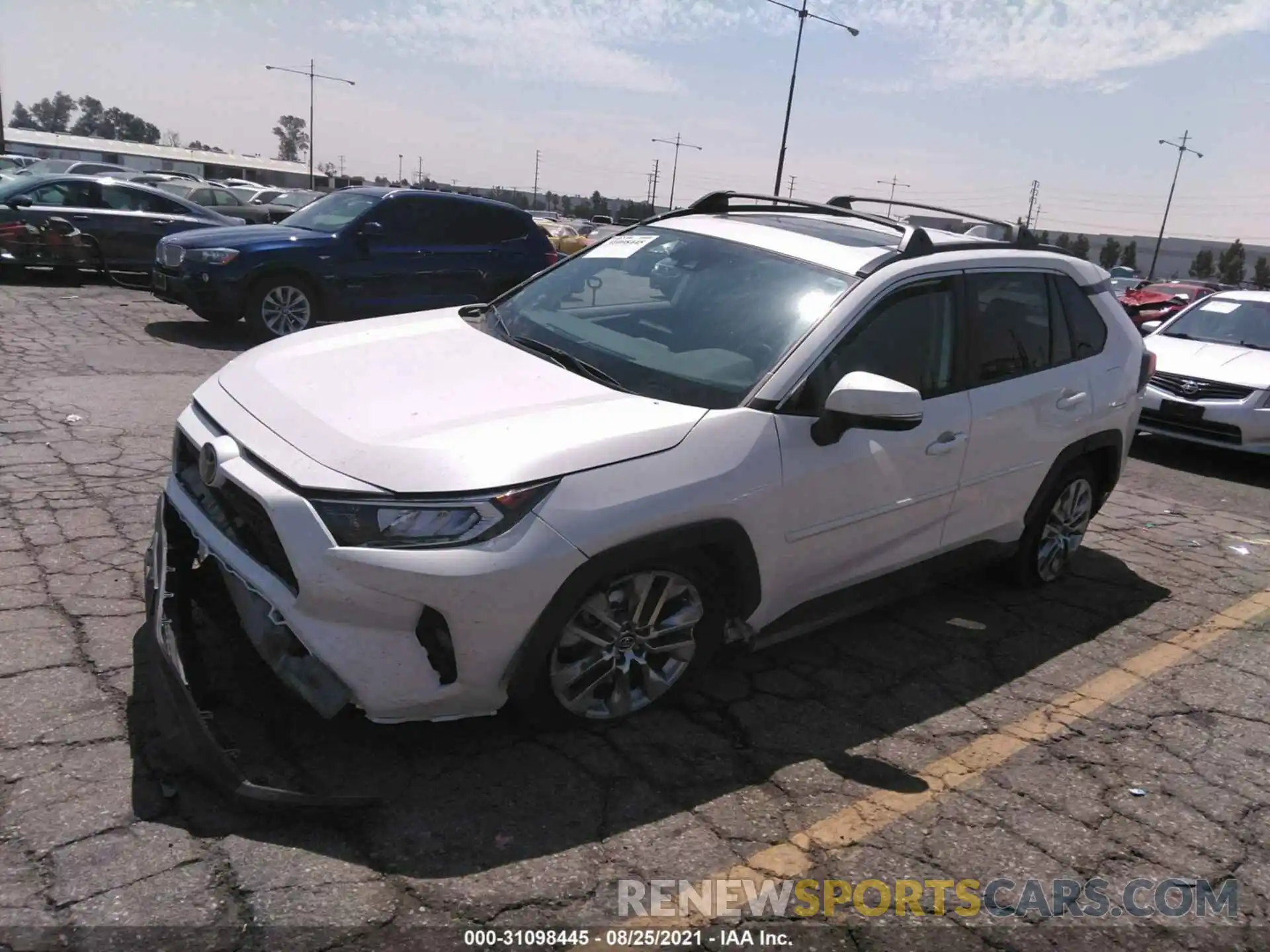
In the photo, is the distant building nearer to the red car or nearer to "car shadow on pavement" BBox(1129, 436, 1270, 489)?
the red car

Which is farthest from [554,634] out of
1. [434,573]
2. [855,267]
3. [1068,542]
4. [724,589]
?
[1068,542]

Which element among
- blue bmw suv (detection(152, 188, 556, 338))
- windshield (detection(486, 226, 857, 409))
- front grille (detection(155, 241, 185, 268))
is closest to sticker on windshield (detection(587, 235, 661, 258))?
windshield (detection(486, 226, 857, 409))

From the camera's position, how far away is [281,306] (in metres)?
9.87

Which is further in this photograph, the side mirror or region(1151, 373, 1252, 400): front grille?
region(1151, 373, 1252, 400): front grille

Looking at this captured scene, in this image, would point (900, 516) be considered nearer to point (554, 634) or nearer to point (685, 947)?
point (554, 634)

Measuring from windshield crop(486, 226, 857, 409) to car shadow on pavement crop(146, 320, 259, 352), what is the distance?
6338 mm

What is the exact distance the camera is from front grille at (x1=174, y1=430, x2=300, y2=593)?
2773mm

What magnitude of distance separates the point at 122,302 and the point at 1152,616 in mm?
11324

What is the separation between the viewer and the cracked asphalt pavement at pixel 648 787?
8.04ft

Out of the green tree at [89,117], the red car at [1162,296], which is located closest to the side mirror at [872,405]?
the red car at [1162,296]

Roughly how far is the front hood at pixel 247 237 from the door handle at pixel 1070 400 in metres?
7.73

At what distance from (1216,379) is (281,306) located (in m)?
8.75

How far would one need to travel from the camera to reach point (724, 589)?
335 cm

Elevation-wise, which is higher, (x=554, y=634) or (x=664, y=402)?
(x=664, y=402)
